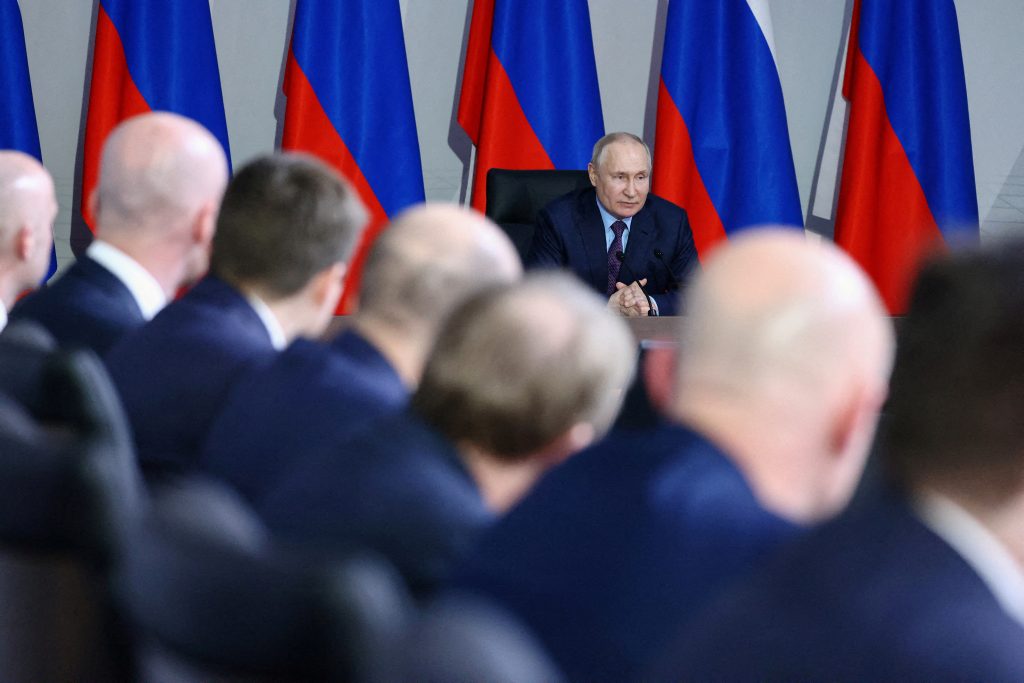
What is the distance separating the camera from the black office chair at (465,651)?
2.80 feet

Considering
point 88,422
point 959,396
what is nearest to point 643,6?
point 88,422

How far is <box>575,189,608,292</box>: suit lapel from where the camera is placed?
16.5ft

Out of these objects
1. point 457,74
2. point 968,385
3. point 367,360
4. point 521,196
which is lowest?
point 521,196

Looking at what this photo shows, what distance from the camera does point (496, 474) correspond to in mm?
1544

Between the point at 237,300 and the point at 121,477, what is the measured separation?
823 millimetres

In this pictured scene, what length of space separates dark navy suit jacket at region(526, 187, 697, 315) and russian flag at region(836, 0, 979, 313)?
1235 mm

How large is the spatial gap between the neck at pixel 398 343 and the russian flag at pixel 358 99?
383cm

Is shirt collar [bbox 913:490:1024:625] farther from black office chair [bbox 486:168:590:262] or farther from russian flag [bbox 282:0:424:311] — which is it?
russian flag [bbox 282:0:424:311]

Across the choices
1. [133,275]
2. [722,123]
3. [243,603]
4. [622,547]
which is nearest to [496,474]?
[622,547]

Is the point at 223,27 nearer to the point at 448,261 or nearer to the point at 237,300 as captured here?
the point at 237,300

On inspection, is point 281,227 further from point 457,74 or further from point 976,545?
point 457,74

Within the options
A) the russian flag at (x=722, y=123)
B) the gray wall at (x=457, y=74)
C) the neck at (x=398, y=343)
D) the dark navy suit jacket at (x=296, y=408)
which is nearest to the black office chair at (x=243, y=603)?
the dark navy suit jacket at (x=296, y=408)

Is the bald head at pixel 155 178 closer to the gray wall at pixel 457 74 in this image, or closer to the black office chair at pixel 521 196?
the black office chair at pixel 521 196

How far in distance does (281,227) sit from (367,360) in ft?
1.88
